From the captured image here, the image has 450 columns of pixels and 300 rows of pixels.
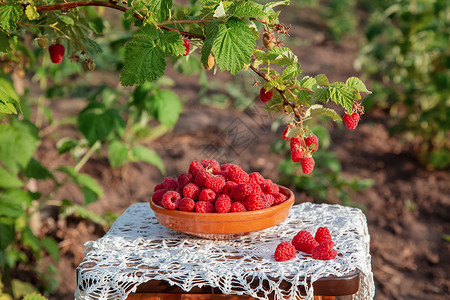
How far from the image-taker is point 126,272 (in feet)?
3.89

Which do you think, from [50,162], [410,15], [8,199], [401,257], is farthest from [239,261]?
[410,15]

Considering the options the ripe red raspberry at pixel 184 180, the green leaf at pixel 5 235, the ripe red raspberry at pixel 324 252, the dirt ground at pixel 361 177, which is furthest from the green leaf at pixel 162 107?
the ripe red raspberry at pixel 324 252

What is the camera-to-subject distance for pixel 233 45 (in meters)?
1.06

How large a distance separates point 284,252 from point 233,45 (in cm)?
54

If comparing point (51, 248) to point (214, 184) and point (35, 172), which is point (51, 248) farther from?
point (214, 184)

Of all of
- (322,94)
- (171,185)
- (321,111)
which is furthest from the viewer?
(171,185)

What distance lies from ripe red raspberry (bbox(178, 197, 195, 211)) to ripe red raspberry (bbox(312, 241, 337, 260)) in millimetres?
352

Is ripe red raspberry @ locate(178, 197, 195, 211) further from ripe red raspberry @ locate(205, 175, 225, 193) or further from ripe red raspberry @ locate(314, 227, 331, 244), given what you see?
ripe red raspberry @ locate(314, 227, 331, 244)

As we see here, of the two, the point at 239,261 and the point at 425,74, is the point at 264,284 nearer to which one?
the point at 239,261

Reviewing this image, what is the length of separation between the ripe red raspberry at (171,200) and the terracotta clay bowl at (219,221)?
15 millimetres

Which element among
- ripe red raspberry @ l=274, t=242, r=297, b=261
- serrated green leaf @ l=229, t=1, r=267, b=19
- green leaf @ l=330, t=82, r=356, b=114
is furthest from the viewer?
ripe red raspberry @ l=274, t=242, r=297, b=261

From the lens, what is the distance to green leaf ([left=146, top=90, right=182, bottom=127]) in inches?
91.5

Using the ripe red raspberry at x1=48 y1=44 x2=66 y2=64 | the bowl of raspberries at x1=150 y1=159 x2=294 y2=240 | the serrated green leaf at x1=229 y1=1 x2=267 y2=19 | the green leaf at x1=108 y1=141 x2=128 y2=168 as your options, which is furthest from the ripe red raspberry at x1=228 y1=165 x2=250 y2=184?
the green leaf at x1=108 y1=141 x2=128 y2=168

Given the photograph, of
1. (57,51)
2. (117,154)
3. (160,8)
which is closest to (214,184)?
(160,8)
